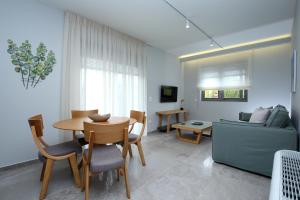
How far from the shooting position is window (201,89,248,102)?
4773 mm

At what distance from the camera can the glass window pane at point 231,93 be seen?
4881 millimetres

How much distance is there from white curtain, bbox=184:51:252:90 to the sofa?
2895mm

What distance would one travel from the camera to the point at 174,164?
249cm

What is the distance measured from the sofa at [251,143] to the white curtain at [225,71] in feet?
9.50

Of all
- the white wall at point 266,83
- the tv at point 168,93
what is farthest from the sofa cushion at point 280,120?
Result: the tv at point 168,93

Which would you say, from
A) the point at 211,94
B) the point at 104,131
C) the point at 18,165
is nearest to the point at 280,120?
the point at 104,131

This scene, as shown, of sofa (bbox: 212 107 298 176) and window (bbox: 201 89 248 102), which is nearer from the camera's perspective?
sofa (bbox: 212 107 298 176)

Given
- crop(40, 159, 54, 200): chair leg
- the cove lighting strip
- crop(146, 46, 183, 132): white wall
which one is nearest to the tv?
crop(146, 46, 183, 132): white wall

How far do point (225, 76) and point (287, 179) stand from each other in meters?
4.77

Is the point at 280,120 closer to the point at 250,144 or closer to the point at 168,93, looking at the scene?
the point at 250,144

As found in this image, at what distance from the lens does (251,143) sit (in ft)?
7.00

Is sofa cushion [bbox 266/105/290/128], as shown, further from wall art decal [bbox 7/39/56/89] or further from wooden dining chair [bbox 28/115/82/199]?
wall art decal [bbox 7/39/56/89]

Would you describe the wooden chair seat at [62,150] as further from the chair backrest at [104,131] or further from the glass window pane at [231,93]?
the glass window pane at [231,93]

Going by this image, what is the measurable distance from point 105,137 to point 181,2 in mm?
2439
